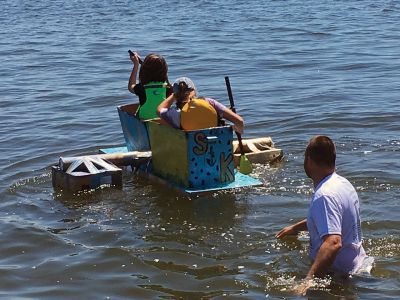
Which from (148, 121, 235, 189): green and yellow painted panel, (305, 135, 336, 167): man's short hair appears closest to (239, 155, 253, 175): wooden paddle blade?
(148, 121, 235, 189): green and yellow painted panel

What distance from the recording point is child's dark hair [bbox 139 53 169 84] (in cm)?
970

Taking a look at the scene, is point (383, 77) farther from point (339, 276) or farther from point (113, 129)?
point (339, 276)

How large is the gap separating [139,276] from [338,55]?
1195 centimetres

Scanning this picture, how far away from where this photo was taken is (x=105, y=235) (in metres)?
7.96

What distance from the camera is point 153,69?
9766 mm

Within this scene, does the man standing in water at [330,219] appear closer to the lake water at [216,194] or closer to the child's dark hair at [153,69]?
the lake water at [216,194]

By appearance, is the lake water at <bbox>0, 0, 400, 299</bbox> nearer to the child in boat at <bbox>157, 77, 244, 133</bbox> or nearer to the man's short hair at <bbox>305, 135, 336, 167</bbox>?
the child in boat at <bbox>157, 77, 244, 133</bbox>

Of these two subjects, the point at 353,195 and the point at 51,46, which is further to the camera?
the point at 51,46

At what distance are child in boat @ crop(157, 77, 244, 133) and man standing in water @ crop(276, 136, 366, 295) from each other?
266cm

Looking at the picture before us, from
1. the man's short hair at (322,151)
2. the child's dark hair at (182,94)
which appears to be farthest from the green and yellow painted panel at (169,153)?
the man's short hair at (322,151)

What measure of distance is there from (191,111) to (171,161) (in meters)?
0.65

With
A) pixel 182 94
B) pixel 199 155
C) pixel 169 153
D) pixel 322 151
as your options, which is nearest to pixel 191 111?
pixel 182 94

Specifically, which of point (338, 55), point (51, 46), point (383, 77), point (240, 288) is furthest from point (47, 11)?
point (240, 288)

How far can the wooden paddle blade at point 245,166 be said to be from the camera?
9469 millimetres
